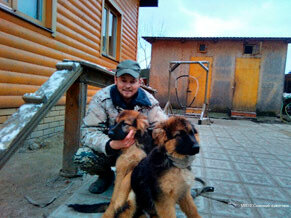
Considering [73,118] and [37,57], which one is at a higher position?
[37,57]

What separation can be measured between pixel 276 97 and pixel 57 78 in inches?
510

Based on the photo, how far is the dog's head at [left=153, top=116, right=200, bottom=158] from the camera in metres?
1.45

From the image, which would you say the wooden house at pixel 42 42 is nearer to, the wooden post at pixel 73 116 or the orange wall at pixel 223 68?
the wooden post at pixel 73 116

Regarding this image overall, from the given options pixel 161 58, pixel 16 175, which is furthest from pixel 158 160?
pixel 161 58

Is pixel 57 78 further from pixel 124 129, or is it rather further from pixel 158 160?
pixel 158 160

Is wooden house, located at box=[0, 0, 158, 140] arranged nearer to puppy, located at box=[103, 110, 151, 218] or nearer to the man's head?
the man's head

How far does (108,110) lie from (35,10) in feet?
11.9

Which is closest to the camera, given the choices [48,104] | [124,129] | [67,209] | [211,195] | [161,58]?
[124,129]

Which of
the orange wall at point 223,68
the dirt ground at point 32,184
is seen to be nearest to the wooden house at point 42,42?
the dirt ground at point 32,184

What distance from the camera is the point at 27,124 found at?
148 cm

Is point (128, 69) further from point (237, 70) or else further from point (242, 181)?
point (237, 70)

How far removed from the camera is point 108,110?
88.1 inches

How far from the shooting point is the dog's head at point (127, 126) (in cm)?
168

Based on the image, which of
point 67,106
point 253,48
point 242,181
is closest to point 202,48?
point 253,48
